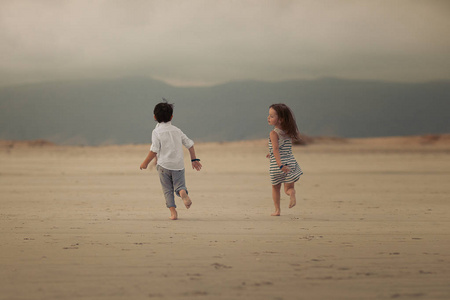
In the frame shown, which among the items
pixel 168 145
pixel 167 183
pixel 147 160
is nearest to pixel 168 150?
pixel 168 145

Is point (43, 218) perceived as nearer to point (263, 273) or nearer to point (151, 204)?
point (151, 204)

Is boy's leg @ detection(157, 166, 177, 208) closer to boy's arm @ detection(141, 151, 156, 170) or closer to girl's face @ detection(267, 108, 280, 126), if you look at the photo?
boy's arm @ detection(141, 151, 156, 170)

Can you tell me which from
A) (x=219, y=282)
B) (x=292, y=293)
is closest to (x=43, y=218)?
(x=219, y=282)

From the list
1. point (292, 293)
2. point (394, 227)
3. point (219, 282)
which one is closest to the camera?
point (292, 293)

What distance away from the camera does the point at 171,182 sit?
23.6ft

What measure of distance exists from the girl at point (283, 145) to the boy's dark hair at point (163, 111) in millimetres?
1278

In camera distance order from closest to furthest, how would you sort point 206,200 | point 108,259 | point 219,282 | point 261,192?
point 219,282, point 108,259, point 206,200, point 261,192

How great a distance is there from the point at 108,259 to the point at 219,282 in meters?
1.13

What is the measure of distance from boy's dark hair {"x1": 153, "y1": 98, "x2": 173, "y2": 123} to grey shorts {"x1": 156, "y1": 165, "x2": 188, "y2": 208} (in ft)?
2.02

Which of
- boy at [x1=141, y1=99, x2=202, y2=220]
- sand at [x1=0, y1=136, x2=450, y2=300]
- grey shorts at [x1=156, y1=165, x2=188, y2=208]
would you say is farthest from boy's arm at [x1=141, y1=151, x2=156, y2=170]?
sand at [x1=0, y1=136, x2=450, y2=300]

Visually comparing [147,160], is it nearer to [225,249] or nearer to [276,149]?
[276,149]

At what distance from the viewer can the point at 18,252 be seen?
4.70 meters

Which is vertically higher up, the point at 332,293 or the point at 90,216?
the point at 90,216

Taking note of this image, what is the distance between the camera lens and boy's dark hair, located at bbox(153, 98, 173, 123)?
7.07 m
